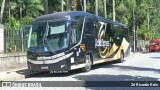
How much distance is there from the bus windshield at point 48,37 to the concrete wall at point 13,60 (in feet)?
9.13

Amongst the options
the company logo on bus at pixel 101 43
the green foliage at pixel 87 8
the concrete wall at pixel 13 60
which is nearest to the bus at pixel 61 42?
the company logo on bus at pixel 101 43

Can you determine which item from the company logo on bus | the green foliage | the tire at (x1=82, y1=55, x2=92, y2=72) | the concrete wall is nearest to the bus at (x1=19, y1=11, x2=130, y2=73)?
the tire at (x1=82, y1=55, x2=92, y2=72)

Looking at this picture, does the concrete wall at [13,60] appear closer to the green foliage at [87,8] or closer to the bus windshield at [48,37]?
the bus windshield at [48,37]

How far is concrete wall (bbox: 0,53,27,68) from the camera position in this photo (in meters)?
20.2

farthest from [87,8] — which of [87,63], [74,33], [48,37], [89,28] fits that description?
[48,37]

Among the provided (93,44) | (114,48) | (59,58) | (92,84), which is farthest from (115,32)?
(92,84)

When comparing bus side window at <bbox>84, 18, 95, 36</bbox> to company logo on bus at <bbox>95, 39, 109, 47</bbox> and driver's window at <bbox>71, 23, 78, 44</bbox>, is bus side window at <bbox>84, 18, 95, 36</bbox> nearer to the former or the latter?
company logo on bus at <bbox>95, 39, 109, 47</bbox>

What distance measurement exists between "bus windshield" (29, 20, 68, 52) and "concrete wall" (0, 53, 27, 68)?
2782mm

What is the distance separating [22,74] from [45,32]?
2.30 meters

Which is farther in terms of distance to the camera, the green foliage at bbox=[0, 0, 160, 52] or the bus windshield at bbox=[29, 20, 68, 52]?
the green foliage at bbox=[0, 0, 160, 52]

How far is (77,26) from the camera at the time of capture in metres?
18.6

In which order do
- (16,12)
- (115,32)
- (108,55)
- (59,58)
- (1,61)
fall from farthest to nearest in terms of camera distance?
(16,12) < (115,32) < (108,55) < (1,61) < (59,58)

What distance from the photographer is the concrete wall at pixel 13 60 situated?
20.2 meters

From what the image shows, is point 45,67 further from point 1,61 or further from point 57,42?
point 1,61
